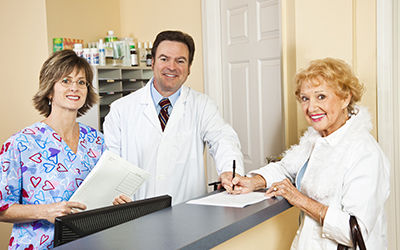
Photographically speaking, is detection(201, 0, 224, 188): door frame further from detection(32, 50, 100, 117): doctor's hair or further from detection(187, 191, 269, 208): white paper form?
detection(187, 191, 269, 208): white paper form

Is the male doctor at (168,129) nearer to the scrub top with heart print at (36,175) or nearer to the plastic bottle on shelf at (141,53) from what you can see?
the scrub top with heart print at (36,175)

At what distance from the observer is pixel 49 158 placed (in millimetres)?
1615

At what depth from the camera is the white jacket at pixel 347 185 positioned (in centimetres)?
132

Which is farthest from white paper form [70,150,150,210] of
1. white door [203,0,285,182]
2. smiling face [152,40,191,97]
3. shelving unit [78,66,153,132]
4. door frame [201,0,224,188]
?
shelving unit [78,66,153,132]

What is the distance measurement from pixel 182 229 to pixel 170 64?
1.30m

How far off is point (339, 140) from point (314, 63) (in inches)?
13.0

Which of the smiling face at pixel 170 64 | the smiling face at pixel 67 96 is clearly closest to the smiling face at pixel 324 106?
the smiling face at pixel 170 64

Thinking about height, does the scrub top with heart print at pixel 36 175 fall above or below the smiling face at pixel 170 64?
below

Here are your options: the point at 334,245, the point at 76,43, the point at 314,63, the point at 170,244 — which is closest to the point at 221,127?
the point at 314,63

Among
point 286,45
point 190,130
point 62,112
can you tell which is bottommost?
point 190,130

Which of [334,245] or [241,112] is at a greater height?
[241,112]

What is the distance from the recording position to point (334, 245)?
140cm

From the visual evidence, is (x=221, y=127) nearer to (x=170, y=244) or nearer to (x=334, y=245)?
(x=334, y=245)

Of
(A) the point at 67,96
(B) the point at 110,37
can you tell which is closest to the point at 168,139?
(A) the point at 67,96
